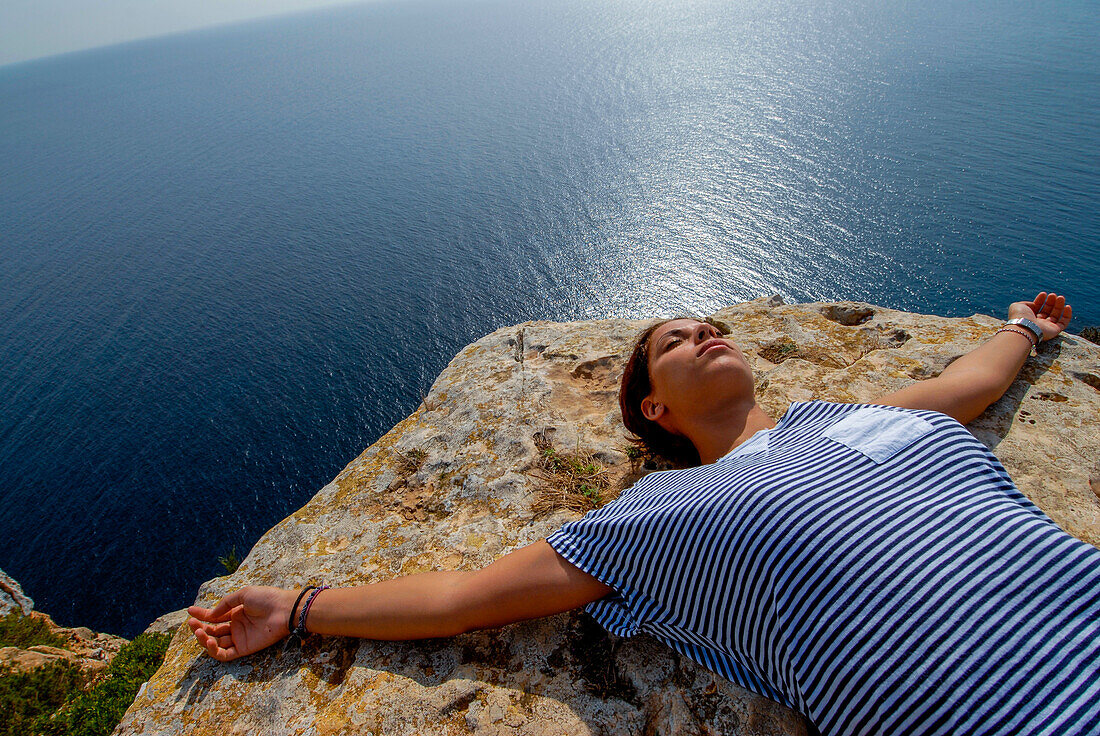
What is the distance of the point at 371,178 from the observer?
61.0 metres

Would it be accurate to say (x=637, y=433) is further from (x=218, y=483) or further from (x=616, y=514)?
(x=218, y=483)

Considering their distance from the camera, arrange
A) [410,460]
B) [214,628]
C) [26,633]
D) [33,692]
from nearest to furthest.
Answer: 1. [214,628]
2. [410,460]
3. [33,692]
4. [26,633]

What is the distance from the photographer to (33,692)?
13.6m

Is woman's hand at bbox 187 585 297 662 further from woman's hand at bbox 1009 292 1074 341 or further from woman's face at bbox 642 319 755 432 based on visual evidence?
woman's hand at bbox 1009 292 1074 341

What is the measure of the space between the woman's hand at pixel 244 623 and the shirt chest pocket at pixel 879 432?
13.1 ft

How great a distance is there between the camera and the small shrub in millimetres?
12664

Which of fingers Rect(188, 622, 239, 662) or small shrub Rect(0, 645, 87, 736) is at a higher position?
fingers Rect(188, 622, 239, 662)

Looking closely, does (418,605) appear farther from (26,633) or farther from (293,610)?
(26,633)

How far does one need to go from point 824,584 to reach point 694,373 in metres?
2.00

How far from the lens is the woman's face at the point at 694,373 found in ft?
14.1

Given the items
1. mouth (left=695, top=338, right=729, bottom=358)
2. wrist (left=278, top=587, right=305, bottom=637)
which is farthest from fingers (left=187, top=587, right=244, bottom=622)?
mouth (left=695, top=338, right=729, bottom=358)

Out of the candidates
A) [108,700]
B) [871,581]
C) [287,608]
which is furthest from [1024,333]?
[108,700]

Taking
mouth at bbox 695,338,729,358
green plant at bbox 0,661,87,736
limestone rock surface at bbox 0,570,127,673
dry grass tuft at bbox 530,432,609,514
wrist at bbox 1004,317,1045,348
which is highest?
mouth at bbox 695,338,729,358

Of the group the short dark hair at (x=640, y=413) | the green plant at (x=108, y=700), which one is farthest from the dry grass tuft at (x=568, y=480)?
the green plant at (x=108, y=700)
